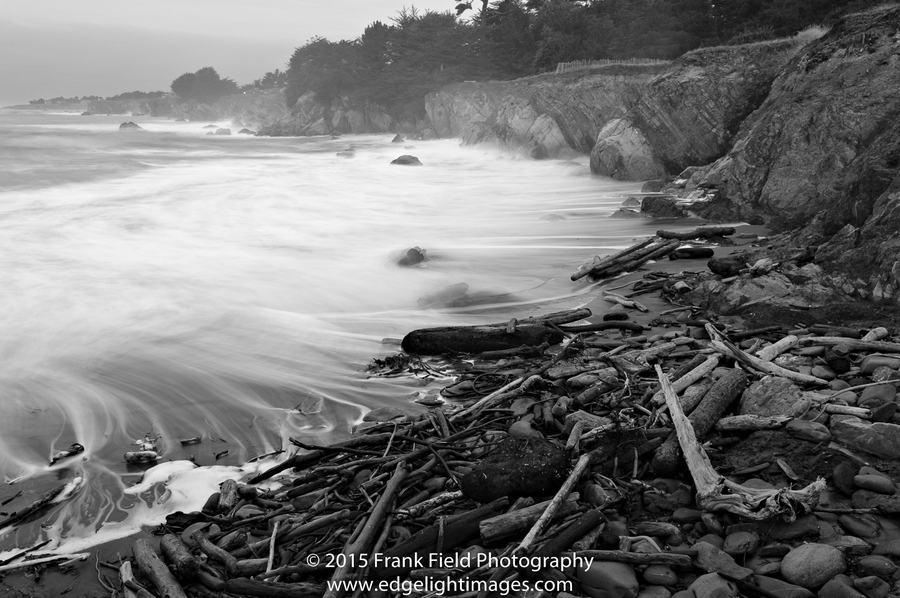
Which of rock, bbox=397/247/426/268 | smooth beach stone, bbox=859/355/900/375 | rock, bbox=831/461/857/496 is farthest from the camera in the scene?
rock, bbox=397/247/426/268

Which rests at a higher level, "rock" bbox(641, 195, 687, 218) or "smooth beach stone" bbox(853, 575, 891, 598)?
"rock" bbox(641, 195, 687, 218)

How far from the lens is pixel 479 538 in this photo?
11.1ft

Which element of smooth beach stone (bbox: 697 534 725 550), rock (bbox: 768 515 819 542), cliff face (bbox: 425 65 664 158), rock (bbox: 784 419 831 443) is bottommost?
smooth beach stone (bbox: 697 534 725 550)

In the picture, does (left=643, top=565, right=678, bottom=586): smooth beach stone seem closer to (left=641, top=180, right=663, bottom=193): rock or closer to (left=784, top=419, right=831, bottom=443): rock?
(left=784, top=419, right=831, bottom=443): rock

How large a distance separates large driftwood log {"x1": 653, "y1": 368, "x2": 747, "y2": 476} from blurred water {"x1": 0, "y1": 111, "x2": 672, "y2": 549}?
2.45m

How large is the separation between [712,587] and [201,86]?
11826 centimetres

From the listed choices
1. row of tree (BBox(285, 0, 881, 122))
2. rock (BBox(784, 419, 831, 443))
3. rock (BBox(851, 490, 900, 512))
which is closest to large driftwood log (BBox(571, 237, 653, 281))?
rock (BBox(784, 419, 831, 443))

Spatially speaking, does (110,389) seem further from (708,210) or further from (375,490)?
(708,210)

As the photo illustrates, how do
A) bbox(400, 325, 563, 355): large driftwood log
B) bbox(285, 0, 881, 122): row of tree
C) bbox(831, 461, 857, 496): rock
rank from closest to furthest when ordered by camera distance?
bbox(831, 461, 857, 496): rock < bbox(400, 325, 563, 355): large driftwood log < bbox(285, 0, 881, 122): row of tree

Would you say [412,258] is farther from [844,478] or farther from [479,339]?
[844,478]

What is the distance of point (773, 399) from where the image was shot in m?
4.15

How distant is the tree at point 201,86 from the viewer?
346 feet

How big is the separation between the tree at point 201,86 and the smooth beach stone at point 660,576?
114 metres

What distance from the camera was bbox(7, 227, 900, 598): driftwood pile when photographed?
3.02 m
